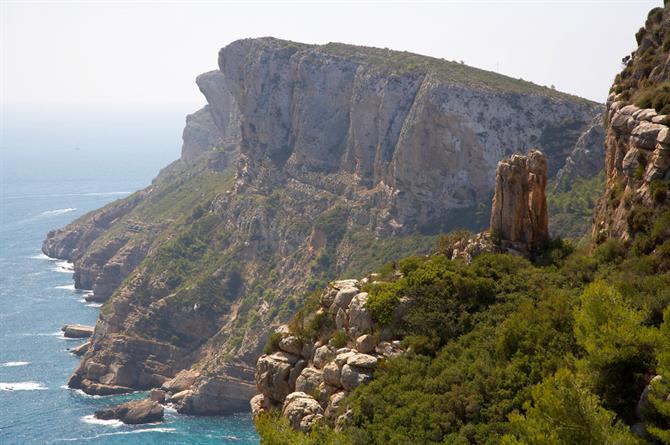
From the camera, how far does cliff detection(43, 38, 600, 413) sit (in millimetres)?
130500

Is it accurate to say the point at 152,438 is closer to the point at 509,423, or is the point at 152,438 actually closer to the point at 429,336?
the point at 429,336

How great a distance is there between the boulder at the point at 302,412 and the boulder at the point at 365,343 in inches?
148

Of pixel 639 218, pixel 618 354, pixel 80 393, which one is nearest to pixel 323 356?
pixel 639 218

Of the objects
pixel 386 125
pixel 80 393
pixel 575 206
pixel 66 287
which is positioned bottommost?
pixel 80 393

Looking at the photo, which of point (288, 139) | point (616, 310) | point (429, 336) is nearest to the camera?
point (616, 310)

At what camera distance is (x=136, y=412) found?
12156 centimetres

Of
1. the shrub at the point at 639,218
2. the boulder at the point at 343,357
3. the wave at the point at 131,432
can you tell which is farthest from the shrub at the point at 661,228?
the wave at the point at 131,432

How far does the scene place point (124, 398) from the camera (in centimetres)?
13162

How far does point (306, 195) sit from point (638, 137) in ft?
341

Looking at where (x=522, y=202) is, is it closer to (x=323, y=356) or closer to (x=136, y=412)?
(x=323, y=356)

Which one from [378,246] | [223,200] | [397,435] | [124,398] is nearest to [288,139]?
[223,200]

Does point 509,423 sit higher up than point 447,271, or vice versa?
point 447,271

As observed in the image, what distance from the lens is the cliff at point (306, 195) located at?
428 ft

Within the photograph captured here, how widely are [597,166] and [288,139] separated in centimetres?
6015
